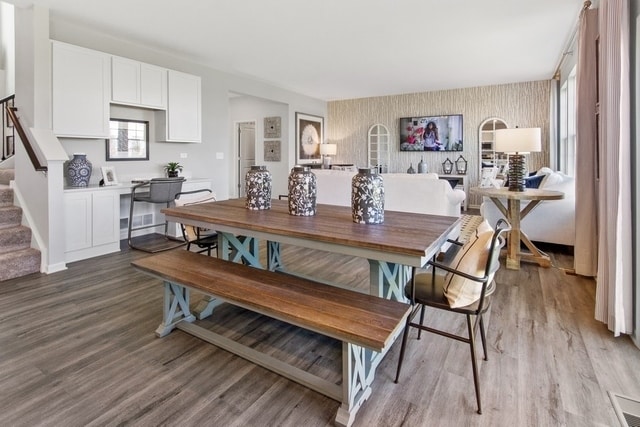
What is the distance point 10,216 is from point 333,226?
3.86 m

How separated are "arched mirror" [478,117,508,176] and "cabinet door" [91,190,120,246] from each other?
6.91 m

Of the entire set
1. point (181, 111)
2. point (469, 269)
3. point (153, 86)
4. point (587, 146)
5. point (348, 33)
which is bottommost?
point (469, 269)

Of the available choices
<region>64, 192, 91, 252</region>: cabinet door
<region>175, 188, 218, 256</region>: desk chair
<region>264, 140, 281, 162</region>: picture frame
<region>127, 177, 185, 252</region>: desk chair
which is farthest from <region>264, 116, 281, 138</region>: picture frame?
<region>175, 188, 218, 256</region>: desk chair

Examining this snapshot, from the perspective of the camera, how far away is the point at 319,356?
2.11 m

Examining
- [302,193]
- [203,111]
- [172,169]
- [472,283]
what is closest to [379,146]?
[203,111]

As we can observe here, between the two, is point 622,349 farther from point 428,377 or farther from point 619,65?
point 619,65

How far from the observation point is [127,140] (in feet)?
15.9

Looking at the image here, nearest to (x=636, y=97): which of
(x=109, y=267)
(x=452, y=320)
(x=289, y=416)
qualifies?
(x=452, y=320)

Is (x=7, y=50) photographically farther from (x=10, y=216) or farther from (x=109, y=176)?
(x=10, y=216)

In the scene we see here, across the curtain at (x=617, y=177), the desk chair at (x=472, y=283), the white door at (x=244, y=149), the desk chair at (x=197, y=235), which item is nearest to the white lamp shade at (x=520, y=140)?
the curtain at (x=617, y=177)

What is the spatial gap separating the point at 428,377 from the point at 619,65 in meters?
2.23

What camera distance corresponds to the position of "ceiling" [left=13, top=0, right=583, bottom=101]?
3.61 metres

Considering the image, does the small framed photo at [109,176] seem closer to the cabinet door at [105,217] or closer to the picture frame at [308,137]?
the cabinet door at [105,217]

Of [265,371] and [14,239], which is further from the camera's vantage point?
[14,239]
